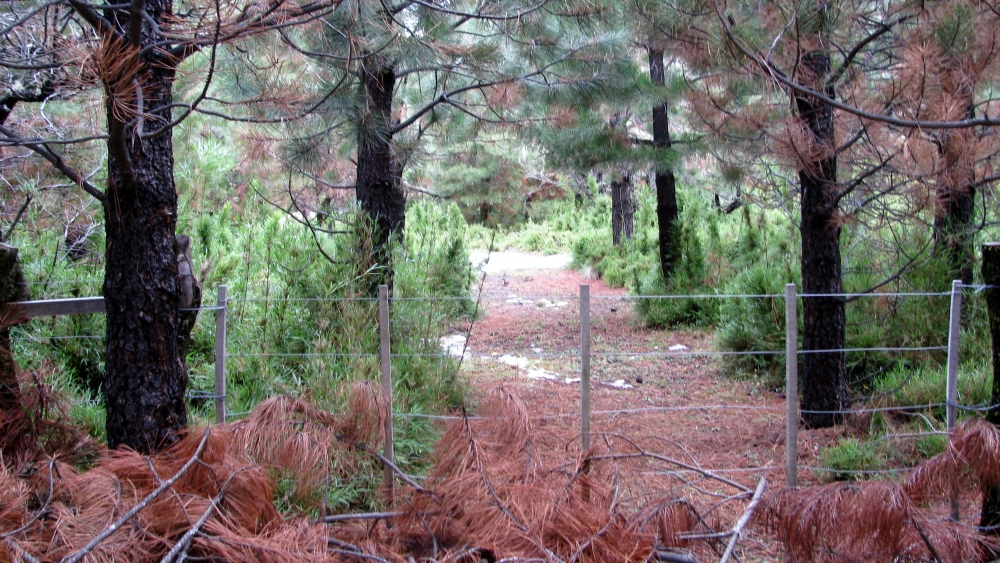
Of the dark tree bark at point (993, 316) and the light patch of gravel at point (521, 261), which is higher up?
the light patch of gravel at point (521, 261)

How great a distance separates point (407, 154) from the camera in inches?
252

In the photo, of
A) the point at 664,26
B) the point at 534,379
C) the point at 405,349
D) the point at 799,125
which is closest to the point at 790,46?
the point at 799,125

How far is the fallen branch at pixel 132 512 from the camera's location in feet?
6.01

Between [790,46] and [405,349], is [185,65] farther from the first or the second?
[790,46]

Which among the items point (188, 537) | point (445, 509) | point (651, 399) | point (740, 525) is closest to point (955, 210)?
point (651, 399)

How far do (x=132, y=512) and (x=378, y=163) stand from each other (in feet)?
14.8

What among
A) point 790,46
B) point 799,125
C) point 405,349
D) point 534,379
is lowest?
point 534,379

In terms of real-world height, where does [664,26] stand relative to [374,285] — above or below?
above

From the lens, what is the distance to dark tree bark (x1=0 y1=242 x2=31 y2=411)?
295 cm

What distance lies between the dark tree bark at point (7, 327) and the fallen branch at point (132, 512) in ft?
3.62

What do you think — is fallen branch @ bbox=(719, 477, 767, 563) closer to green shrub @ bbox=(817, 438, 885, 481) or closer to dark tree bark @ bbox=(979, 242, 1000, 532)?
dark tree bark @ bbox=(979, 242, 1000, 532)

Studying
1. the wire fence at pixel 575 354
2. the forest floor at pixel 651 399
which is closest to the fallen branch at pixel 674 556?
the forest floor at pixel 651 399

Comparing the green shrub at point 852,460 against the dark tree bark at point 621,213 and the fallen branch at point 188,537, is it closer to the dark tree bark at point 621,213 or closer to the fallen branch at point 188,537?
the fallen branch at point 188,537

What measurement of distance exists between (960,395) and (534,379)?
3.29 meters
